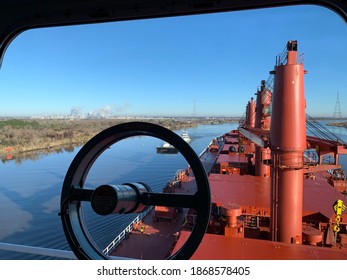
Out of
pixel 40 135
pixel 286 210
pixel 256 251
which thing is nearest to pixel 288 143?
pixel 286 210

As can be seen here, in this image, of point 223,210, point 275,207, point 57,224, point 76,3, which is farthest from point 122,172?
point 76,3

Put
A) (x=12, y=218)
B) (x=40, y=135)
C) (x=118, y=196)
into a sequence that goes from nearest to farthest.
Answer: (x=118, y=196)
(x=40, y=135)
(x=12, y=218)

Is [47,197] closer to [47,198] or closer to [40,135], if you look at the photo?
[47,198]

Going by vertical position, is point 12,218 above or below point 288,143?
below

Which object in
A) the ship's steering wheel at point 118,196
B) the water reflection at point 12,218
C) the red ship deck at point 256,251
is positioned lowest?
the water reflection at point 12,218

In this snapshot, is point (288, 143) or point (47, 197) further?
point (47, 197)

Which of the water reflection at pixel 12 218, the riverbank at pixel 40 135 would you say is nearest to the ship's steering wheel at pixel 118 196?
the riverbank at pixel 40 135

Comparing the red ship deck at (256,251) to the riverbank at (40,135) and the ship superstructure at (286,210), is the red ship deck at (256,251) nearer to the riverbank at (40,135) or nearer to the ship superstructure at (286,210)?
the ship superstructure at (286,210)

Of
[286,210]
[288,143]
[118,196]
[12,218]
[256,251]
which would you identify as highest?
[288,143]
